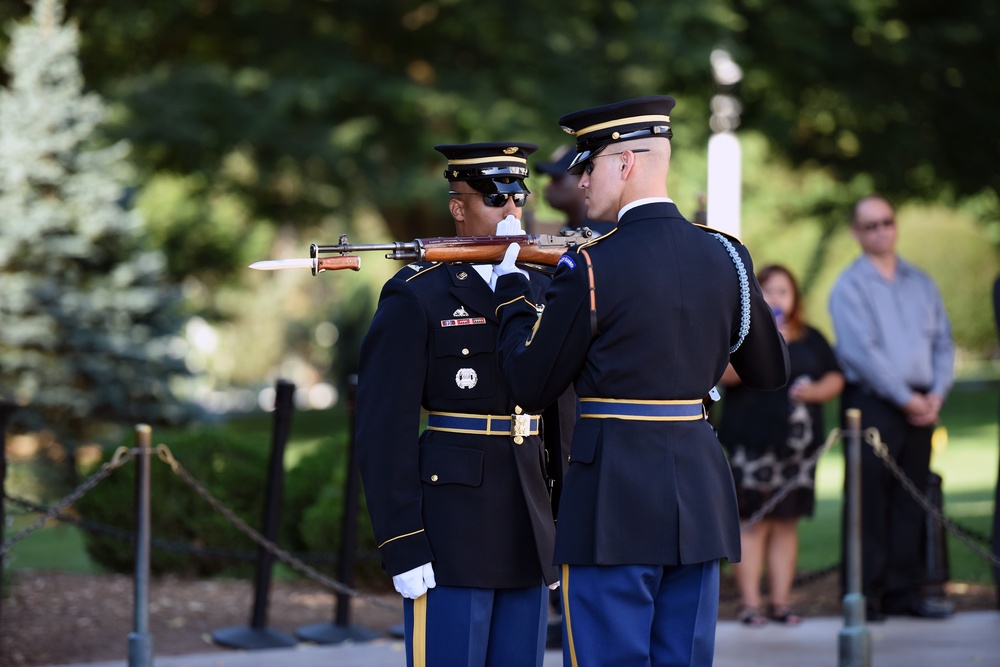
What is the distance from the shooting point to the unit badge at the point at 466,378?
429 cm

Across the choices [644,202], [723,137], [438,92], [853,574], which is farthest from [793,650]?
[723,137]

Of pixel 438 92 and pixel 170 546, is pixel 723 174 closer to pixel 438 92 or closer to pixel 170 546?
pixel 438 92

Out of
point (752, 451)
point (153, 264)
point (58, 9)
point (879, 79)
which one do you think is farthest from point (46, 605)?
point (879, 79)

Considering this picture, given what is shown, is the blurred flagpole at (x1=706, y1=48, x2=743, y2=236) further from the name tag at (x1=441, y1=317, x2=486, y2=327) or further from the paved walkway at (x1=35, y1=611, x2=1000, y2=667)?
the name tag at (x1=441, y1=317, x2=486, y2=327)

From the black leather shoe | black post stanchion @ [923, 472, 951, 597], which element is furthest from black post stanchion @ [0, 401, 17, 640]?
black post stanchion @ [923, 472, 951, 597]

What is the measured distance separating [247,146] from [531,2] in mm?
3821

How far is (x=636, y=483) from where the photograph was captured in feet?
12.8

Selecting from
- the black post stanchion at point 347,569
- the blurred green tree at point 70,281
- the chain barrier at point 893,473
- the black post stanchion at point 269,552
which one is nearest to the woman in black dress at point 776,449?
the chain barrier at point 893,473

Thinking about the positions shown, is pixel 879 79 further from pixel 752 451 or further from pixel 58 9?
pixel 752 451

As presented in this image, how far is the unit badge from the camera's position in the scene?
4.29 m

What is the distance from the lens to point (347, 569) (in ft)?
25.1

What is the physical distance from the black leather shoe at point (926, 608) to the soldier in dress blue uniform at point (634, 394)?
14.5ft

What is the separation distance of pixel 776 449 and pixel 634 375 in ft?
14.0

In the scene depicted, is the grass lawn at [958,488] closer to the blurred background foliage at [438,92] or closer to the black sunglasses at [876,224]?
the black sunglasses at [876,224]
